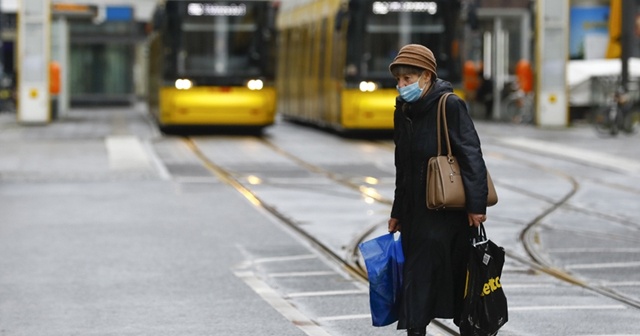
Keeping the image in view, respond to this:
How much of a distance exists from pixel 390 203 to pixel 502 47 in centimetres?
2550

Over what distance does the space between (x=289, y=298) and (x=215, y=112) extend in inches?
772

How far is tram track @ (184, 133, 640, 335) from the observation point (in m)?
11.1

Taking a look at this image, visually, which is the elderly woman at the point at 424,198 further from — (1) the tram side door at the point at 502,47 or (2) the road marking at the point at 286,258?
(1) the tram side door at the point at 502,47

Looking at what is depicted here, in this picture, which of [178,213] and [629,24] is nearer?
[178,213]

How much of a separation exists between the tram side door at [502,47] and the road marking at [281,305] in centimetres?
2929

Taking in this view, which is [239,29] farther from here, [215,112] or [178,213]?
[178,213]

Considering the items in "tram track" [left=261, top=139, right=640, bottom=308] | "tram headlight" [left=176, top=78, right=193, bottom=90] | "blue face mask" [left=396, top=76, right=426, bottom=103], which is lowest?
"tram track" [left=261, top=139, right=640, bottom=308]

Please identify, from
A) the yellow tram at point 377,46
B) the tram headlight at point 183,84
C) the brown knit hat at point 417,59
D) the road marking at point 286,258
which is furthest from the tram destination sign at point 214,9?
the brown knit hat at point 417,59

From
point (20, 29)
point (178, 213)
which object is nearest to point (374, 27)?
point (20, 29)

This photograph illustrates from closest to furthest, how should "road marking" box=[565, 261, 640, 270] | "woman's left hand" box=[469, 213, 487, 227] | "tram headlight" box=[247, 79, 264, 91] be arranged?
"woman's left hand" box=[469, 213, 487, 227] < "road marking" box=[565, 261, 640, 270] < "tram headlight" box=[247, 79, 264, 91]

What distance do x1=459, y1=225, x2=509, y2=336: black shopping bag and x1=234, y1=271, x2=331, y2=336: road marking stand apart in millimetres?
1672

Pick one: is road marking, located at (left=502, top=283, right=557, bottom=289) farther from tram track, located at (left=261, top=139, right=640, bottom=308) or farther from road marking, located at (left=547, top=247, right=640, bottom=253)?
road marking, located at (left=547, top=247, right=640, bottom=253)

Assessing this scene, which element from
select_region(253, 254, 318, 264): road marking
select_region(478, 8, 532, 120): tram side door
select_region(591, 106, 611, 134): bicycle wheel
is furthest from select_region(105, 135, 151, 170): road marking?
select_region(478, 8, 532, 120): tram side door

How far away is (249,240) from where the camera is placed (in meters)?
13.6
